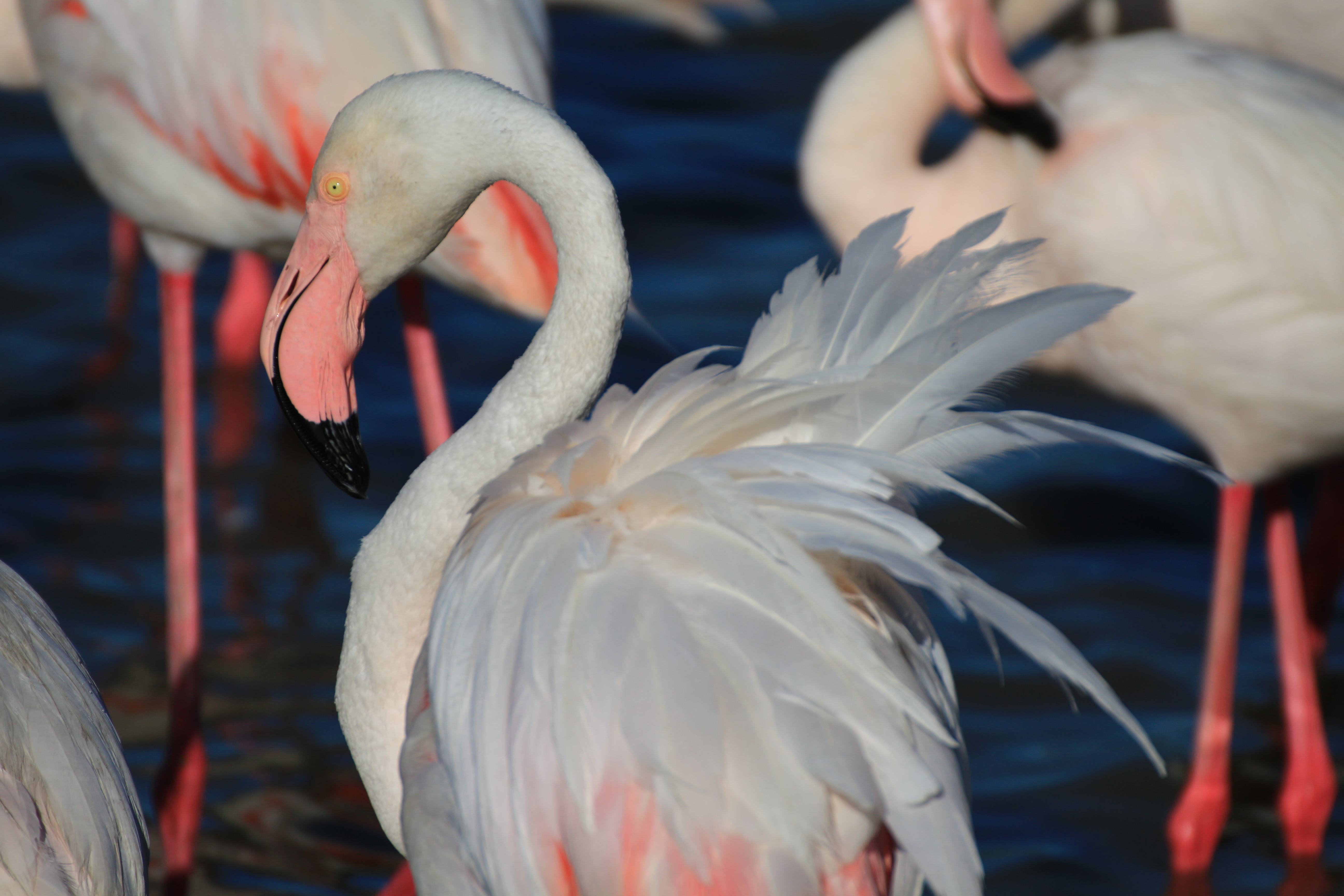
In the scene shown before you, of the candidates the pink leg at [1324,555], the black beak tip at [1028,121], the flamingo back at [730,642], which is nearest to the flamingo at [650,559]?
the flamingo back at [730,642]

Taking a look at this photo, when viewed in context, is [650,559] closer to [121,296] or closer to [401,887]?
[401,887]

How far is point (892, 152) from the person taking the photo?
4.31 metres

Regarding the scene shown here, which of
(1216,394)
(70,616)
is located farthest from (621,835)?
(70,616)

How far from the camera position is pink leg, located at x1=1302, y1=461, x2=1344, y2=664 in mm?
4508

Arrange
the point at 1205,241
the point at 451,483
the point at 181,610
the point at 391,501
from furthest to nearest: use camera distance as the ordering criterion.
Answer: the point at 391,501, the point at 181,610, the point at 1205,241, the point at 451,483

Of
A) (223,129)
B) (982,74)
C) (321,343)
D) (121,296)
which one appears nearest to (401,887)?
(321,343)

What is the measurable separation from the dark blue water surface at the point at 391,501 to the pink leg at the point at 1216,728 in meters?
0.11

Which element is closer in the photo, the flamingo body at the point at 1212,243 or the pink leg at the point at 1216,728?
the flamingo body at the point at 1212,243

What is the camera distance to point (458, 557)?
239 centimetres

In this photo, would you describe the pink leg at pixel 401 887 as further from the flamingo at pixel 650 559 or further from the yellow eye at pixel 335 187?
the yellow eye at pixel 335 187

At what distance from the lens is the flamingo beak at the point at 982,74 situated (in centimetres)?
386

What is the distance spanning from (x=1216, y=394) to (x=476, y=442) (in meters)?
2.01

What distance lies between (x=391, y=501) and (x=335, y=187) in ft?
9.00

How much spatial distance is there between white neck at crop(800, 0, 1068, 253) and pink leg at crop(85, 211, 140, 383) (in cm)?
279
